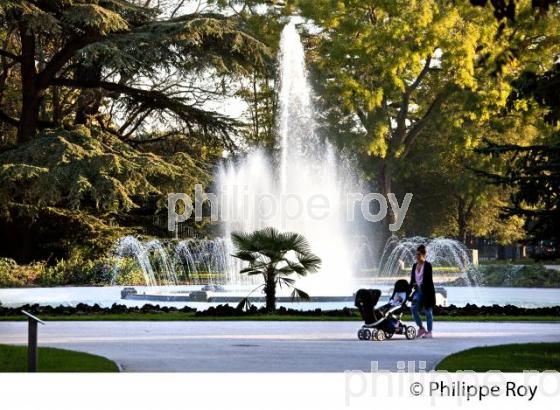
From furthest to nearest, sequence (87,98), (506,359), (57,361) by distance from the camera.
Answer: (87,98), (506,359), (57,361)

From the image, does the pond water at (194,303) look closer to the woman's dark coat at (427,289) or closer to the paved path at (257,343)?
the paved path at (257,343)

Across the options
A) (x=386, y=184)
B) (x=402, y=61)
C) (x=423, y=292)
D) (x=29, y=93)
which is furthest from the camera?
(x=386, y=184)

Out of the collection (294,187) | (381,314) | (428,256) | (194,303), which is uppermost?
(294,187)

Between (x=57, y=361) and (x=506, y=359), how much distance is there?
5.66 m

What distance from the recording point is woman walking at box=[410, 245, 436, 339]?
17.3m

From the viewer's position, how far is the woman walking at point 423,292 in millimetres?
17281

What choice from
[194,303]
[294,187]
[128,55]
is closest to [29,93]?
[128,55]

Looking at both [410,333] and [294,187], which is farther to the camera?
[294,187]

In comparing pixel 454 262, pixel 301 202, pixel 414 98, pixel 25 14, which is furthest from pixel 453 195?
pixel 25 14

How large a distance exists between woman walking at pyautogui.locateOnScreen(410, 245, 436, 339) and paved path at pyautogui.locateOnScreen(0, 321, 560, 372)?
0.37 m

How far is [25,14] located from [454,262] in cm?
3114

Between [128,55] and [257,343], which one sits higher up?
Result: [128,55]

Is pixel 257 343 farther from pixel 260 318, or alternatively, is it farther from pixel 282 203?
pixel 282 203

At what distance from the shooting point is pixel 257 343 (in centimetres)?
1577
